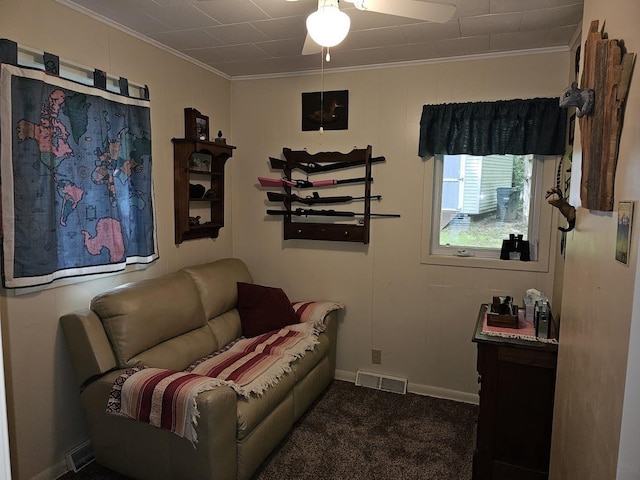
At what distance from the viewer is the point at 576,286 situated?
1690 millimetres

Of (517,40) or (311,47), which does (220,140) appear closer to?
(311,47)

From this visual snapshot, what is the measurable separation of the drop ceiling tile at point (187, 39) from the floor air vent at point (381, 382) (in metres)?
2.76

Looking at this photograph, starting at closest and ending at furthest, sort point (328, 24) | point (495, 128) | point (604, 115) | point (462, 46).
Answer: point (604, 115) → point (328, 24) → point (462, 46) → point (495, 128)

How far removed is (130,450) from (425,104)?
116 inches

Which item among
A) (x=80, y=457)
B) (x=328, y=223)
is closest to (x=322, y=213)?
(x=328, y=223)

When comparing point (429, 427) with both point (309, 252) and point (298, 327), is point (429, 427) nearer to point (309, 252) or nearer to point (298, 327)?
point (298, 327)

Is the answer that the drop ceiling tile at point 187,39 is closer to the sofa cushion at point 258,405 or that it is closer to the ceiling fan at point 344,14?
the ceiling fan at point 344,14

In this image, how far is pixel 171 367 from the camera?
8.16 feet

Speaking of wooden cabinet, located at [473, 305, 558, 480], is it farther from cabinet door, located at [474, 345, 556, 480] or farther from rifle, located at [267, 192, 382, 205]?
rifle, located at [267, 192, 382, 205]

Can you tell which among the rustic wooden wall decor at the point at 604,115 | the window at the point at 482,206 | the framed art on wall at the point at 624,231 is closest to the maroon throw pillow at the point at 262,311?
the window at the point at 482,206

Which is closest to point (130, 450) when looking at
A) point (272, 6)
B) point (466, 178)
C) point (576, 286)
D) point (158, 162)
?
point (158, 162)

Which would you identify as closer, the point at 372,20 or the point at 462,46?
the point at 372,20

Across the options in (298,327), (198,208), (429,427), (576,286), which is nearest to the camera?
(576,286)

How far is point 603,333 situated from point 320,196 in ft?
8.38
